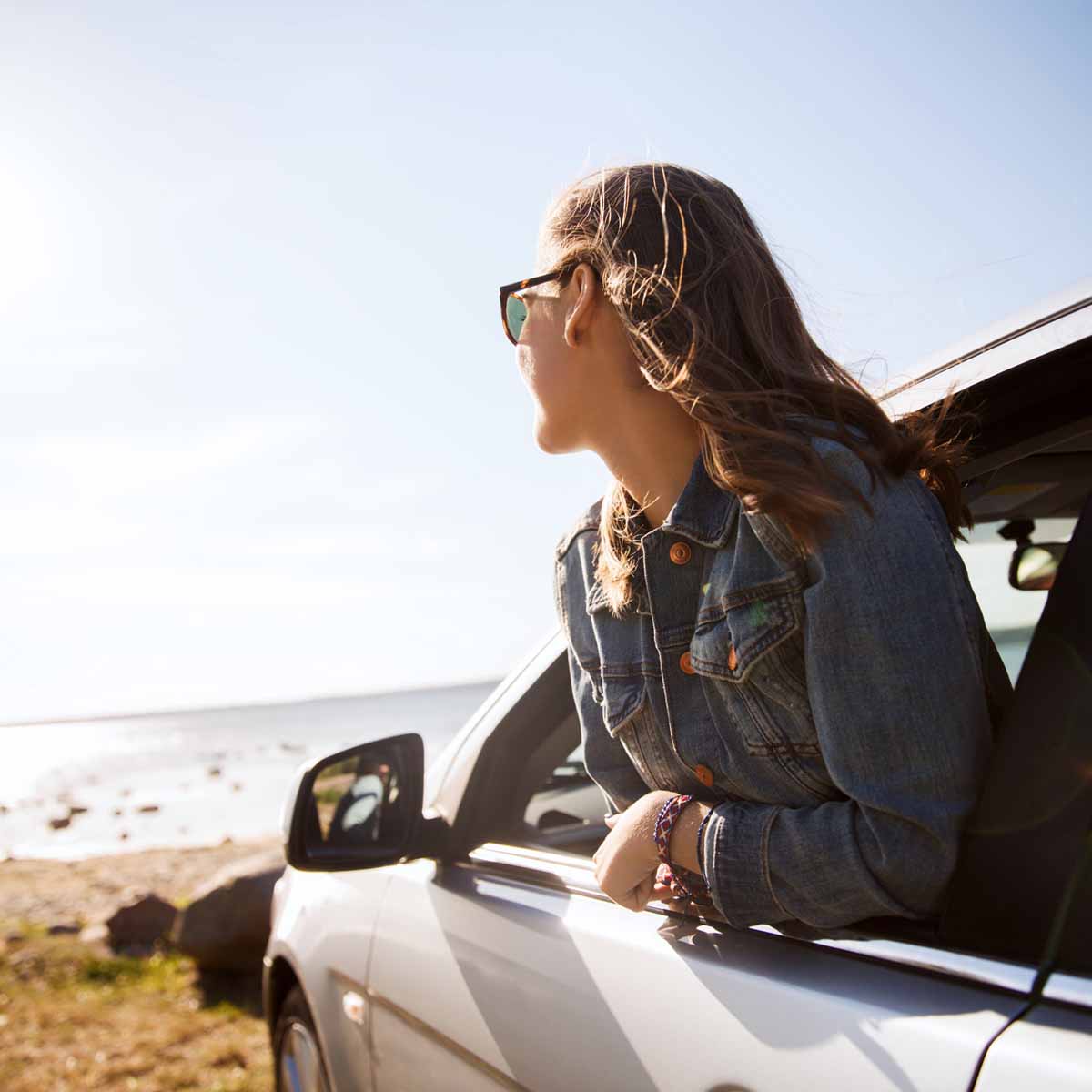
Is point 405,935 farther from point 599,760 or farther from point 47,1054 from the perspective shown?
point 47,1054

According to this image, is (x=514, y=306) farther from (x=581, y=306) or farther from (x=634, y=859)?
(x=634, y=859)

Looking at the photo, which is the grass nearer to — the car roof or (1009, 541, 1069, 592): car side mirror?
(1009, 541, 1069, 592): car side mirror

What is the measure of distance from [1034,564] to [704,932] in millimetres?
2030

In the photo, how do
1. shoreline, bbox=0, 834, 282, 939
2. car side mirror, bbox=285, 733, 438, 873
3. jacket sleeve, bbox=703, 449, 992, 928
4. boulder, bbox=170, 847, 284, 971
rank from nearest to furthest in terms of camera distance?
jacket sleeve, bbox=703, 449, 992, 928 → car side mirror, bbox=285, 733, 438, 873 → boulder, bbox=170, 847, 284, 971 → shoreline, bbox=0, 834, 282, 939

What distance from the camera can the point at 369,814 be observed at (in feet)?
7.57

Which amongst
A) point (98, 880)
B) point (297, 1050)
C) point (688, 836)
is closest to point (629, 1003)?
point (688, 836)

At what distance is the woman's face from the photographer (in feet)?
5.45

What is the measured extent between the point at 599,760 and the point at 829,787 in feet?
1.62

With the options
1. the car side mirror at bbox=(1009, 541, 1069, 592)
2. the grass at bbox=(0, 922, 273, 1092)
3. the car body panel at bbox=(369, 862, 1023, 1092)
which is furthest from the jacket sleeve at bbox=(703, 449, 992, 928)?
the grass at bbox=(0, 922, 273, 1092)

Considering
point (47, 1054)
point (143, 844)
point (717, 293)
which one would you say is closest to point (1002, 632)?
point (717, 293)

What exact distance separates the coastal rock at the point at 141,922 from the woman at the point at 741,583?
7123 mm

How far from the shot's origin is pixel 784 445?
4.32 feet

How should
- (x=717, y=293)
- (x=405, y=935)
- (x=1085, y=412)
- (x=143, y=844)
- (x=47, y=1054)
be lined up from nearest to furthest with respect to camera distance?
(x=1085, y=412), (x=717, y=293), (x=405, y=935), (x=47, y=1054), (x=143, y=844)

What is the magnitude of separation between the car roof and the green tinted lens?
0.66 meters
